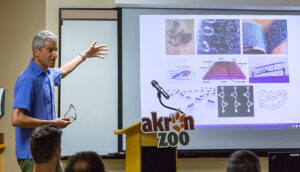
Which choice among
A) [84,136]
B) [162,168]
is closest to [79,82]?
[84,136]

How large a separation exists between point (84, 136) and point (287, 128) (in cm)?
199

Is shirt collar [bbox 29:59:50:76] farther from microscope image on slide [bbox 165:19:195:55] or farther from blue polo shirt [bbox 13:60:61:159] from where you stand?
microscope image on slide [bbox 165:19:195:55]

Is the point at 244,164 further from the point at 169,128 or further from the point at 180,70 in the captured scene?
the point at 180,70

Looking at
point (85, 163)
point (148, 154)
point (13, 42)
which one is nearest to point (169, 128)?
point (148, 154)

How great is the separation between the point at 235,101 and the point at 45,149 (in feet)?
8.19

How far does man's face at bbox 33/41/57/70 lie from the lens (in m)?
2.42

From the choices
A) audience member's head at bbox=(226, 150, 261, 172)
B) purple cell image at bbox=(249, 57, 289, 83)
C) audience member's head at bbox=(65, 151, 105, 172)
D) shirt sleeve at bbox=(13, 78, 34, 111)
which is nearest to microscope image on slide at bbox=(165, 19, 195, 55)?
purple cell image at bbox=(249, 57, 289, 83)

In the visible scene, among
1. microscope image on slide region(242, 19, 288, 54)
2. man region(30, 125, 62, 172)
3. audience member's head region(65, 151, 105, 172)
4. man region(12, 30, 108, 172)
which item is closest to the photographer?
audience member's head region(65, 151, 105, 172)

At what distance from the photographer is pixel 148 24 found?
3896mm

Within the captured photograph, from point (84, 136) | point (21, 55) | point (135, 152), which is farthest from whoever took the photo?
point (21, 55)

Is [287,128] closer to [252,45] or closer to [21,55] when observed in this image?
[252,45]

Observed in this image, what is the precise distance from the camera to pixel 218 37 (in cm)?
395

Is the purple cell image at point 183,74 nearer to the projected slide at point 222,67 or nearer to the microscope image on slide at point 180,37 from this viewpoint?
the projected slide at point 222,67

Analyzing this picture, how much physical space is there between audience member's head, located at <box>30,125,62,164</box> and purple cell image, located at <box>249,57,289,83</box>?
2.56 meters
